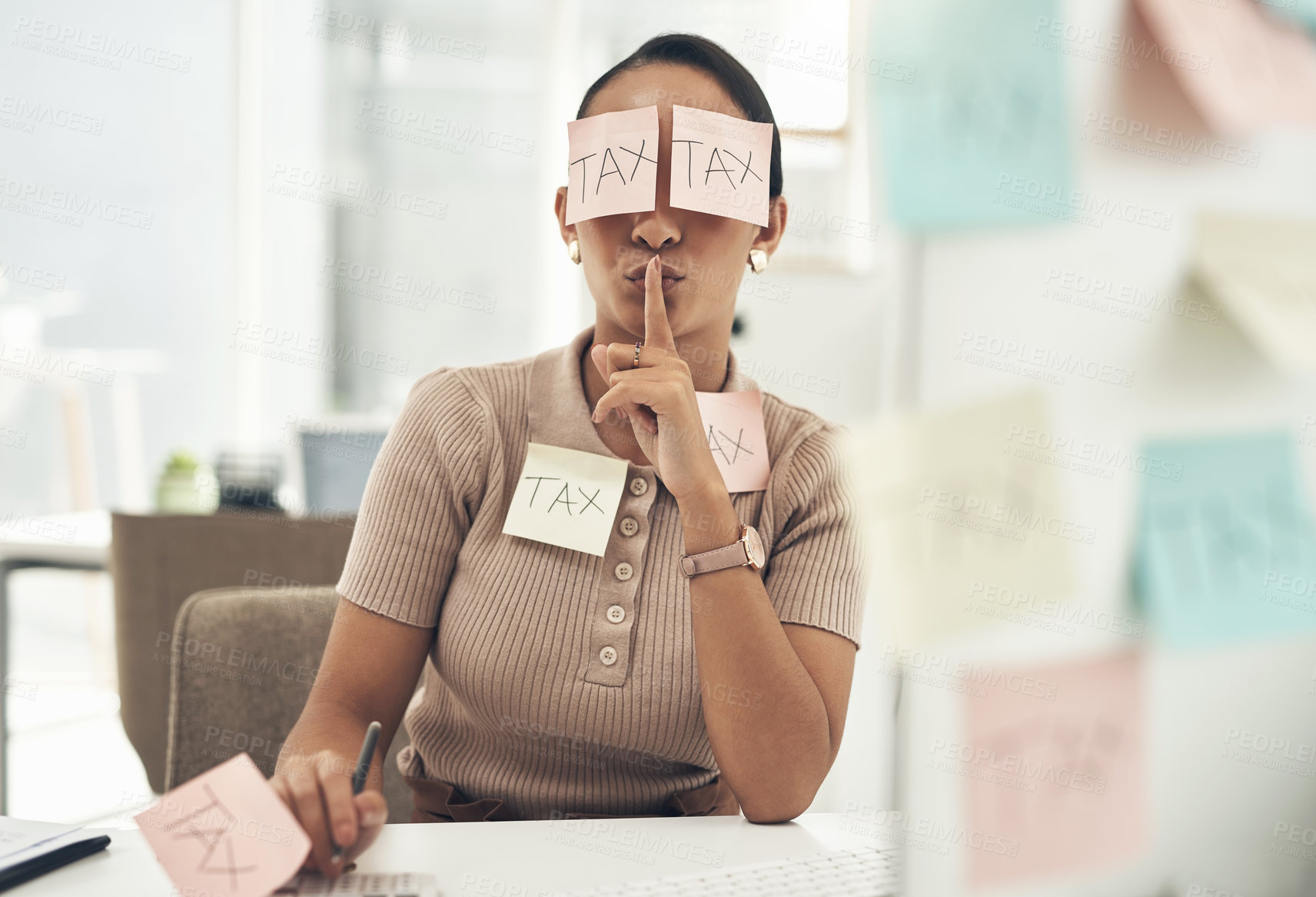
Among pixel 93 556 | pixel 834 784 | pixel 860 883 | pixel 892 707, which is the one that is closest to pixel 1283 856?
pixel 892 707

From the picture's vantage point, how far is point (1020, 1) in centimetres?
28

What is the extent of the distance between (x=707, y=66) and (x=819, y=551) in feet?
1.66

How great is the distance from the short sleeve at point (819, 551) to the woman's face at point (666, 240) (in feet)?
0.64

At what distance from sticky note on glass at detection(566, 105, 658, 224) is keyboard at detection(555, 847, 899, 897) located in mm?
582

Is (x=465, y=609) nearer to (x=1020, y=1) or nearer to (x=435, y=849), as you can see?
(x=435, y=849)

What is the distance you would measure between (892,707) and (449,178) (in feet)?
12.5

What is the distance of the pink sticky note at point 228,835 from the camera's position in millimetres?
624

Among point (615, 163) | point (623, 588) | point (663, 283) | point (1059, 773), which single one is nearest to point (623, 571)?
point (623, 588)

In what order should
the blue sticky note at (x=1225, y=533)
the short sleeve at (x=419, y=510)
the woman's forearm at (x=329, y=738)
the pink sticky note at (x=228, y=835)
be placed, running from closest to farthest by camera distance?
the blue sticky note at (x=1225, y=533), the pink sticky note at (x=228, y=835), the woman's forearm at (x=329, y=738), the short sleeve at (x=419, y=510)

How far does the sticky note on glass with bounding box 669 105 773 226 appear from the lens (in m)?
0.93

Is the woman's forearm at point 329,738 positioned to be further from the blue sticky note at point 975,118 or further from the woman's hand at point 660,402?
the blue sticky note at point 975,118

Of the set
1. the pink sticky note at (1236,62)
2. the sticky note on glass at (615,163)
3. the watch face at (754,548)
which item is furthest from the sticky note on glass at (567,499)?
the pink sticky note at (1236,62)

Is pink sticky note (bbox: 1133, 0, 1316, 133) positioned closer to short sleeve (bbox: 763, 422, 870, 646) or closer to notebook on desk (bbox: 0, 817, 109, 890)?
short sleeve (bbox: 763, 422, 870, 646)

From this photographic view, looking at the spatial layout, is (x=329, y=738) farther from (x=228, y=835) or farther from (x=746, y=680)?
(x=746, y=680)
